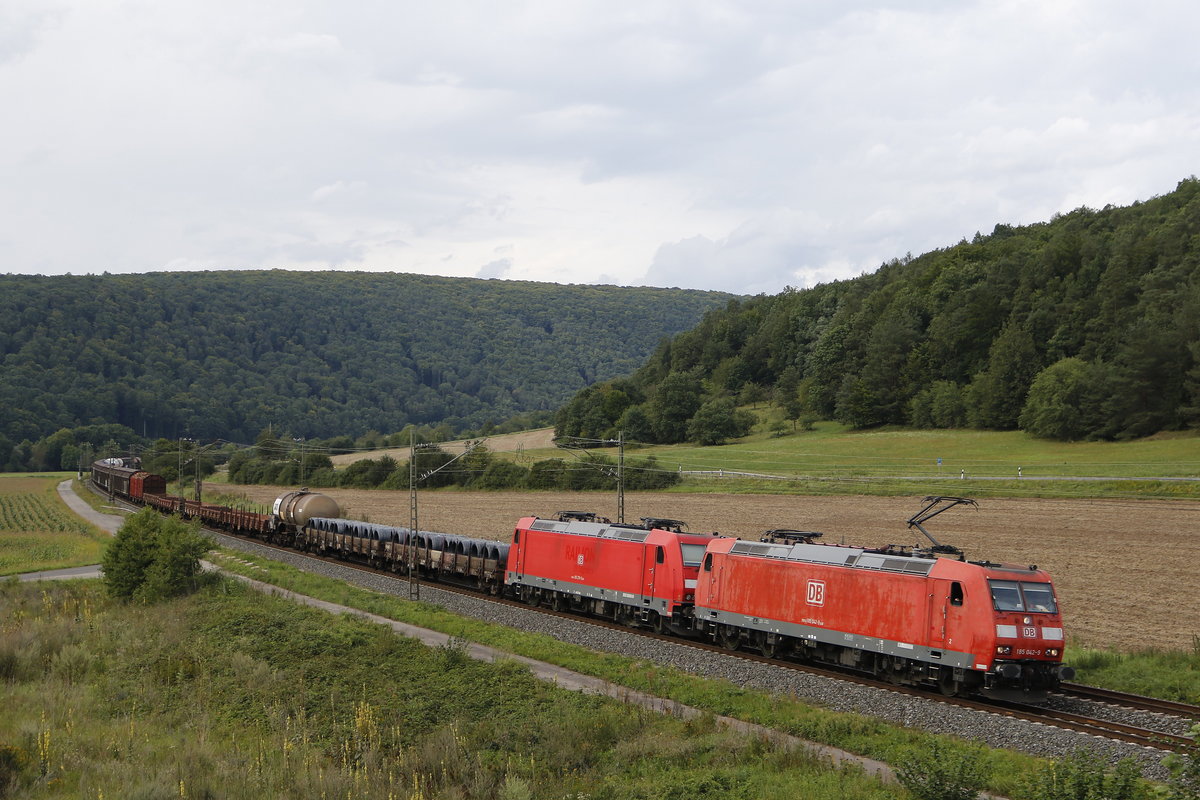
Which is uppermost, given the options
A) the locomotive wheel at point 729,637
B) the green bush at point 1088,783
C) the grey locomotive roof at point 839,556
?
the grey locomotive roof at point 839,556

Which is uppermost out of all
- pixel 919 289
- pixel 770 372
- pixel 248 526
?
pixel 919 289

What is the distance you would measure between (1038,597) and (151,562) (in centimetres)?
3419

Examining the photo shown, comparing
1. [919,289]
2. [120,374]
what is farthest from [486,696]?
[120,374]

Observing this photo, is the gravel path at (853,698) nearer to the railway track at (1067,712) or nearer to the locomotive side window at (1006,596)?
the railway track at (1067,712)

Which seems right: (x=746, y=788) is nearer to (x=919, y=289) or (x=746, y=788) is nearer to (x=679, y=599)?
(x=679, y=599)

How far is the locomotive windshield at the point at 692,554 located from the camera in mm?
31938

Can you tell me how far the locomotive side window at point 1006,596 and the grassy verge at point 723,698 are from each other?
460 centimetres

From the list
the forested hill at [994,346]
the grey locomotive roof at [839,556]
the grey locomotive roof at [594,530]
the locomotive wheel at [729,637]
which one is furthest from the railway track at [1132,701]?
the forested hill at [994,346]

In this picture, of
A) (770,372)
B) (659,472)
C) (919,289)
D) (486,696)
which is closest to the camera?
(486,696)

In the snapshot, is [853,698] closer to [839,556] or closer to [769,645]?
[839,556]

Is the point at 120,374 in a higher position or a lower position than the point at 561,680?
higher

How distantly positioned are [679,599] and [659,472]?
4621 cm

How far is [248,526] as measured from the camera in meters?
70.7

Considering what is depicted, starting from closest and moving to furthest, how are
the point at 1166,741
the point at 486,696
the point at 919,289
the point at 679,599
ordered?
the point at 1166,741 → the point at 486,696 → the point at 679,599 → the point at 919,289
